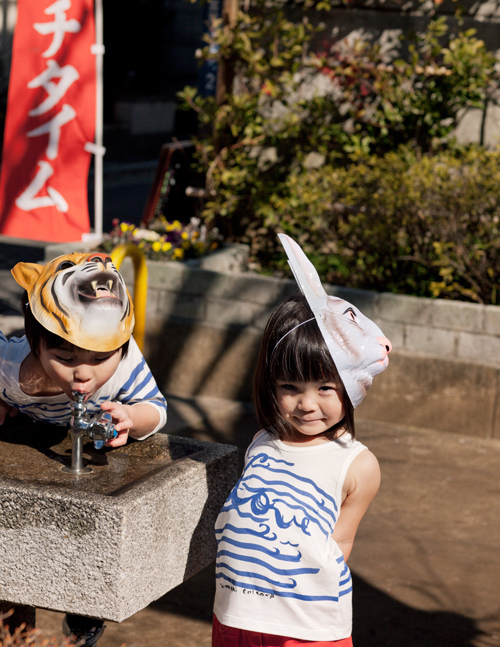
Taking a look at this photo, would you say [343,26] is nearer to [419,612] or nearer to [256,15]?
[256,15]

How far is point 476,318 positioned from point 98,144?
8.27 feet

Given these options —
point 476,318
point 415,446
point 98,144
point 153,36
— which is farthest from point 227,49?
point 153,36

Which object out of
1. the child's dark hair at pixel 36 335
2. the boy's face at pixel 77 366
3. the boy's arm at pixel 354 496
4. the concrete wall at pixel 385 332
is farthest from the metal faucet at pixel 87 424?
the concrete wall at pixel 385 332

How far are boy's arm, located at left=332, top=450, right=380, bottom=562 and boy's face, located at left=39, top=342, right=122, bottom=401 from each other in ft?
2.10

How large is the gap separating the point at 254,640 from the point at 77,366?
2.51 ft

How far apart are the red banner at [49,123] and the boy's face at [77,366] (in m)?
2.83

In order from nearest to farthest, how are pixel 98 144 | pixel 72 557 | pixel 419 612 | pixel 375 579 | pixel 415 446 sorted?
pixel 72 557, pixel 419 612, pixel 375 579, pixel 98 144, pixel 415 446

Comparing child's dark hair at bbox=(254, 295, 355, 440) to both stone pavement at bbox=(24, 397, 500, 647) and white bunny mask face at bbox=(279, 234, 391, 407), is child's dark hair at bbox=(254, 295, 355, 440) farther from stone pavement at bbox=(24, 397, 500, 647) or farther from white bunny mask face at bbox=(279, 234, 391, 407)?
stone pavement at bbox=(24, 397, 500, 647)

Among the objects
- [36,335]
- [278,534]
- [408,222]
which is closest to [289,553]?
[278,534]

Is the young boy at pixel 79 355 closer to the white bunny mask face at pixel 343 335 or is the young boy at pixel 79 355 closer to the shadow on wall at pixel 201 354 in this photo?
the white bunny mask face at pixel 343 335

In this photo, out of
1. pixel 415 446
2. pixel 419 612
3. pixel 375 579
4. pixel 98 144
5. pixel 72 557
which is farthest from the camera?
pixel 415 446

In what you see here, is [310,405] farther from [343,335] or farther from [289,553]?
[289,553]

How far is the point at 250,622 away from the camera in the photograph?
1953 millimetres

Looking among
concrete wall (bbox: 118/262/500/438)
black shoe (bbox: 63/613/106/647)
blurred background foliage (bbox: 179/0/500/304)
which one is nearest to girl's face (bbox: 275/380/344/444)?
black shoe (bbox: 63/613/106/647)
